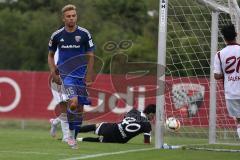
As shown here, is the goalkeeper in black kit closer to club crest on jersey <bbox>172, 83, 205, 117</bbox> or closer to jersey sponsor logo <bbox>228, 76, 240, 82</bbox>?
club crest on jersey <bbox>172, 83, 205, 117</bbox>

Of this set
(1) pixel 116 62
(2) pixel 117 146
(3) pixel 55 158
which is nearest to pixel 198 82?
(2) pixel 117 146

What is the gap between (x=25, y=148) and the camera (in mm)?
11977

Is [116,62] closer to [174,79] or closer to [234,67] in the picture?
[174,79]

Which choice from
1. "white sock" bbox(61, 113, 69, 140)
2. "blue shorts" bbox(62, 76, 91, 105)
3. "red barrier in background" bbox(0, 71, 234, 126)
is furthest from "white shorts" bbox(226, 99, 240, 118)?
"red barrier in background" bbox(0, 71, 234, 126)

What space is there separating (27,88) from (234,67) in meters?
11.4

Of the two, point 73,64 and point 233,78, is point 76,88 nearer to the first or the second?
point 73,64

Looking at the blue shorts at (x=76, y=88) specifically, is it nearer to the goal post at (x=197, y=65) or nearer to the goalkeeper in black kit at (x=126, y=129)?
the goalkeeper in black kit at (x=126, y=129)

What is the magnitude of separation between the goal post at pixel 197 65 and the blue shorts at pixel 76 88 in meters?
1.87

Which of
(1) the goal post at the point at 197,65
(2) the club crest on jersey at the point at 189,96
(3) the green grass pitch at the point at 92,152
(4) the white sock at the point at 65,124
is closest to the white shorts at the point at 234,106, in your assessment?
(3) the green grass pitch at the point at 92,152

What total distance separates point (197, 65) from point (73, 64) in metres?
3.18

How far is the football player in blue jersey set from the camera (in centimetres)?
1211

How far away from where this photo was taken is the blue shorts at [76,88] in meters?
12.1

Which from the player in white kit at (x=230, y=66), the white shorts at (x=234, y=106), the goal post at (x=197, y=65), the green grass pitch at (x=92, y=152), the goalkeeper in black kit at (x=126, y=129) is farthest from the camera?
the goal post at (x=197, y=65)

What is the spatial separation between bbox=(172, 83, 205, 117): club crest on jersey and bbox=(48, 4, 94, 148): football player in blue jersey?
300 cm
